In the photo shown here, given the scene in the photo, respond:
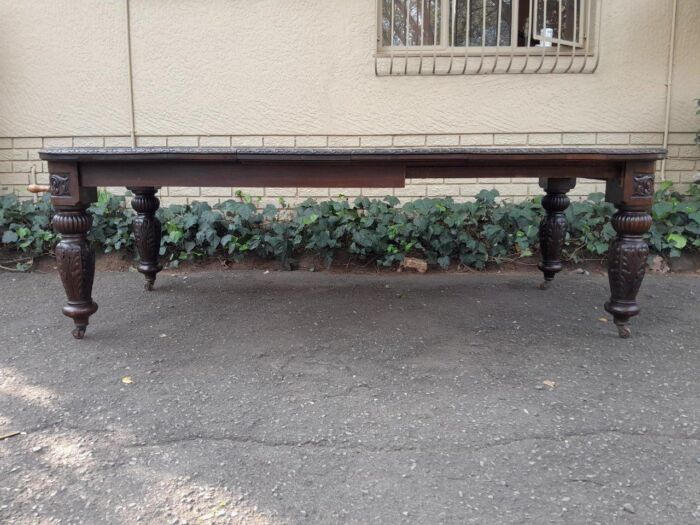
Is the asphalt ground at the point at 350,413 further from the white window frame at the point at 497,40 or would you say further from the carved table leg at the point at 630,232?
the white window frame at the point at 497,40

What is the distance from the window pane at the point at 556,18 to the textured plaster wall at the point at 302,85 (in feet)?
0.78

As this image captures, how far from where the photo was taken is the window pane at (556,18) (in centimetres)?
471

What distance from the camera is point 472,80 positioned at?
471 centimetres

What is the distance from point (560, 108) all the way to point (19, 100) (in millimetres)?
4460

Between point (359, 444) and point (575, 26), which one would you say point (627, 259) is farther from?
point (575, 26)

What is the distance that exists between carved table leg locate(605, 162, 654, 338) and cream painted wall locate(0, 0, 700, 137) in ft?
6.94

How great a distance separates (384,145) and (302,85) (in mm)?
821

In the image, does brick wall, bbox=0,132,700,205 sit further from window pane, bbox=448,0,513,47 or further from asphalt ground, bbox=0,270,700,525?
asphalt ground, bbox=0,270,700,525

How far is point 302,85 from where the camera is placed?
4.79 m

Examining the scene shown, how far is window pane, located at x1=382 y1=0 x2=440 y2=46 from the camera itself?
186 inches

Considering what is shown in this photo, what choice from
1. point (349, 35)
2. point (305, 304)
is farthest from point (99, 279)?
point (349, 35)

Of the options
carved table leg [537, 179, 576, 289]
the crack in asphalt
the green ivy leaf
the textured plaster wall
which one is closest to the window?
the textured plaster wall

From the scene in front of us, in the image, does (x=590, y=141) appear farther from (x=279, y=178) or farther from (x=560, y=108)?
(x=279, y=178)

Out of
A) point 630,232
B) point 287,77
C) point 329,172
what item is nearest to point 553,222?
point 630,232
